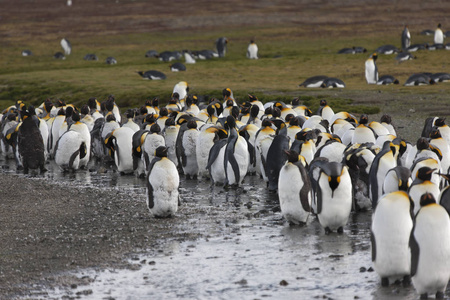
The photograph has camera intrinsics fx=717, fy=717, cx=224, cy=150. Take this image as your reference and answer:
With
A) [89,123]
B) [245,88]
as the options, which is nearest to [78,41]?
[245,88]

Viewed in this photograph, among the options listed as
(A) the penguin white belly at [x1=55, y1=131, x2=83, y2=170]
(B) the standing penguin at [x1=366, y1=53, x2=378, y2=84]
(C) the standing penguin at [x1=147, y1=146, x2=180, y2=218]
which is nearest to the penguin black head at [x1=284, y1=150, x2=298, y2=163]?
(C) the standing penguin at [x1=147, y1=146, x2=180, y2=218]

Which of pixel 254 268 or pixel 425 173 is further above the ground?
pixel 425 173

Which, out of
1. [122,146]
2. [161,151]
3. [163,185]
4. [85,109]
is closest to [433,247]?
[163,185]

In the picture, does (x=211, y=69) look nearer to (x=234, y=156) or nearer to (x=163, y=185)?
(x=234, y=156)

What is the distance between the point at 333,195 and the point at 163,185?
2231mm

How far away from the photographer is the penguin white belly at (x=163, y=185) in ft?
30.0

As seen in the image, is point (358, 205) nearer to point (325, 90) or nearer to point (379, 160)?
point (379, 160)

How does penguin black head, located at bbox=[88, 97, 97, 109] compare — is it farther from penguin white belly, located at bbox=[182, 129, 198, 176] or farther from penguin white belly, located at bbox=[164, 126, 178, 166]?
penguin white belly, located at bbox=[182, 129, 198, 176]

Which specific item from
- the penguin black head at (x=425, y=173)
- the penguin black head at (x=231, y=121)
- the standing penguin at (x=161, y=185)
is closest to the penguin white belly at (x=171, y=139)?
the penguin black head at (x=231, y=121)

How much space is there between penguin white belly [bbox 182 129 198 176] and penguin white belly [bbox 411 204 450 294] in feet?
22.1

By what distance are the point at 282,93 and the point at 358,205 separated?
1342 cm

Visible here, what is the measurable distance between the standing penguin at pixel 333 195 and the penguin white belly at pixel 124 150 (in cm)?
545

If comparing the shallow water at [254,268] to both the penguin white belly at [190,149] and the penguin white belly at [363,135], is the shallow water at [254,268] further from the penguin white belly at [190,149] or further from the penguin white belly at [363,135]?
the penguin white belly at [190,149]

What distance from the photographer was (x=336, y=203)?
8242mm
